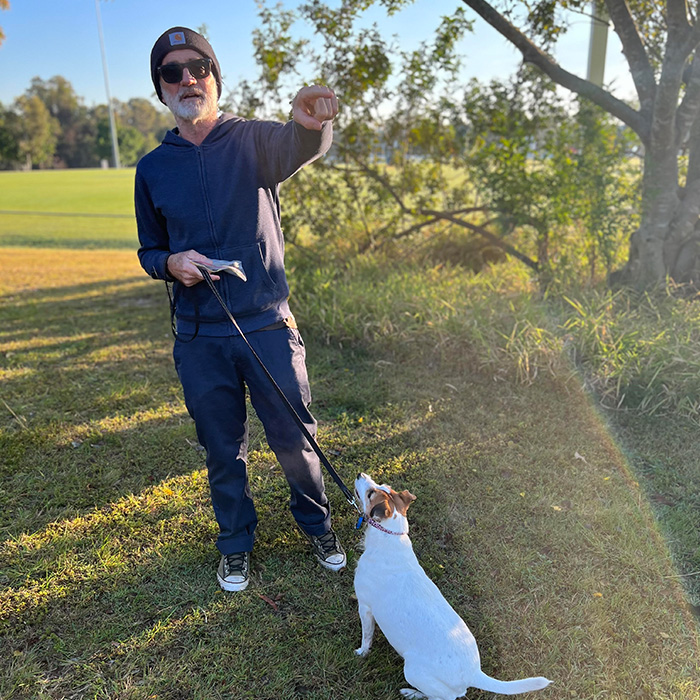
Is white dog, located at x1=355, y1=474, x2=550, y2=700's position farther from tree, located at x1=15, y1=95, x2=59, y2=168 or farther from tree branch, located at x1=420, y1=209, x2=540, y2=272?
tree, located at x1=15, y1=95, x2=59, y2=168

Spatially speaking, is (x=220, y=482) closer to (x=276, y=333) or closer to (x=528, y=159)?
(x=276, y=333)

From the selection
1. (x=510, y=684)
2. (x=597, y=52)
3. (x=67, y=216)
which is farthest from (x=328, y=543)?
(x=67, y=216)

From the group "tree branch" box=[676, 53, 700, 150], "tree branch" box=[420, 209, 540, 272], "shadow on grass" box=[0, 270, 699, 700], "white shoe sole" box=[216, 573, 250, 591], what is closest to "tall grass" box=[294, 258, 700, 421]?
"shadow on grass" box=[0, 270, 699, 700]

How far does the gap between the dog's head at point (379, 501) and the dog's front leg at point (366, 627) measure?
0.37 metres

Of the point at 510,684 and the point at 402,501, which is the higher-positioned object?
the point at 402,501

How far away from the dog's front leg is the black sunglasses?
222cm

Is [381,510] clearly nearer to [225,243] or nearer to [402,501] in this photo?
[402,501]

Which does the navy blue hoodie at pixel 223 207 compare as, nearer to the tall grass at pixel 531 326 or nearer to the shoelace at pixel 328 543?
the shoelace at pixel 328 543

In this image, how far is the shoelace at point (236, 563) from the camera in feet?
8.57

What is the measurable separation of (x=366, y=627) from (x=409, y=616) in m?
0.34

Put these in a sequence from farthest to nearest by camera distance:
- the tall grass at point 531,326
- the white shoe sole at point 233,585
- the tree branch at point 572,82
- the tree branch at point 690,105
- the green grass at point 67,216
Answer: the green grass at point 67,216 < the tree branch at point 572,82 < the tree branch at point 690,105 < the tall grass at point 531,326 < the white shoe sole at point 233,585

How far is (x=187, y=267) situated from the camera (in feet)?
7.25

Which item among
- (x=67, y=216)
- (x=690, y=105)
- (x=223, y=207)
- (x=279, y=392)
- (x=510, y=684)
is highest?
(x=690, y=105)

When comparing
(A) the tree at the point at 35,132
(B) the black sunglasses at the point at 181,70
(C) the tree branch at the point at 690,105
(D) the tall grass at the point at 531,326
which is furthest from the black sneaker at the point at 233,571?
(A) the tree at the point at 35,132
